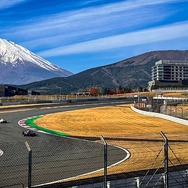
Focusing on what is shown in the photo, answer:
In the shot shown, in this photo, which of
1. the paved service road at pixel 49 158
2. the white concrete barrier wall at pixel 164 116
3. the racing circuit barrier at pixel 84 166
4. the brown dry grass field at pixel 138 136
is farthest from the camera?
the white concrete barrier wall at pixel 164 116

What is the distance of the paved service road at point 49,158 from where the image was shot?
16250mm

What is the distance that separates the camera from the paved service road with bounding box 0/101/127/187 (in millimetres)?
16250

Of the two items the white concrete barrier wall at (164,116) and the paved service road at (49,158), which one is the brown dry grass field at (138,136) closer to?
the white concrete barrier wall at (164,116)

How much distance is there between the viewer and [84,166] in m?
18.7

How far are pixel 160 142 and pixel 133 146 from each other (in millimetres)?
2605

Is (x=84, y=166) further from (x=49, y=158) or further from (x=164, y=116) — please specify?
(x=164, y=116)

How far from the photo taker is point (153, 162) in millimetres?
19062

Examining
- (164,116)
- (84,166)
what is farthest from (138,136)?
(164,116)

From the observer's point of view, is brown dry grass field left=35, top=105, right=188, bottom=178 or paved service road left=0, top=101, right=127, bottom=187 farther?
brown dry grass field left=35, top=105, right=188, bottom=178

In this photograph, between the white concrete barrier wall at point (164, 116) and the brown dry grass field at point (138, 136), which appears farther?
the white concrete barrier wall at point (164, 116)

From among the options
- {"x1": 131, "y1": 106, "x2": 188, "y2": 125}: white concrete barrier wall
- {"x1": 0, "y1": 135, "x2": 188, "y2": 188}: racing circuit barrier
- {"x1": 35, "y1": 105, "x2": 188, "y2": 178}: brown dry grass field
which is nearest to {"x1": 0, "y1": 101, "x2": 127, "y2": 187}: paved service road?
{"x1": 0, "y1": 135, "x2": 188, "y2": 188}: racing circuit barrier

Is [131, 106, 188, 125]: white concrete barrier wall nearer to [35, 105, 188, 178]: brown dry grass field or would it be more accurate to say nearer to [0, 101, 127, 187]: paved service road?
[35, 105, 188, 178]: brown dry grass field

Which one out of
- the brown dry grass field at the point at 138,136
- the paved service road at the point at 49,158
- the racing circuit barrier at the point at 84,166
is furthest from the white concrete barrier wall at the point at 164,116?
the paved service road at the point at 49,158

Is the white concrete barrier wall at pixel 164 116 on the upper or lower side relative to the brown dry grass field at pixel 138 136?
upper
